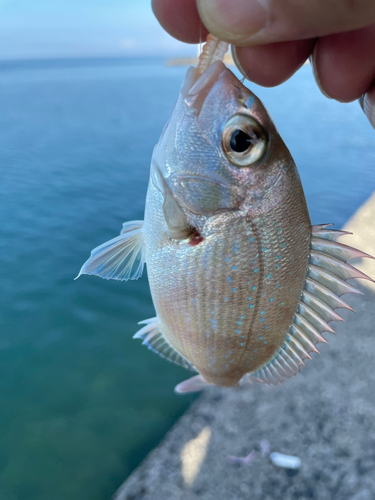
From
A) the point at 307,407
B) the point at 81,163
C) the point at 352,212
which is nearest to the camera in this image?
the point at 307,407

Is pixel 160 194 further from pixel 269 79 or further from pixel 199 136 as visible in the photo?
pixel 269 79

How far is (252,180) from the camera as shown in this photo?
2.59 feet

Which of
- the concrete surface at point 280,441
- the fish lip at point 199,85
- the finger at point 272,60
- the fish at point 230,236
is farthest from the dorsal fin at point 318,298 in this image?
the concrete surface at point 280,441

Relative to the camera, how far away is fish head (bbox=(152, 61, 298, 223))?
776mm

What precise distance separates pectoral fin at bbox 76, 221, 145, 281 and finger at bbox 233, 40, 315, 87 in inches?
31.6

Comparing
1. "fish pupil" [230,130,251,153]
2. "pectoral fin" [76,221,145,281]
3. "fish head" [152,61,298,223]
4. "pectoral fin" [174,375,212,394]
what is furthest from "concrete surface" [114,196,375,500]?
"fish pupil" [230,130,251,153]

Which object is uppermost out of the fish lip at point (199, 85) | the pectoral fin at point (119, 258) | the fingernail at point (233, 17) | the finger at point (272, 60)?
the finger at point (272, 60)

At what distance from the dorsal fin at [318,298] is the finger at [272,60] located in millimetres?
797

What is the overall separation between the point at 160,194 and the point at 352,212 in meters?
4.70

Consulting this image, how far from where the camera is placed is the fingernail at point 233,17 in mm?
726

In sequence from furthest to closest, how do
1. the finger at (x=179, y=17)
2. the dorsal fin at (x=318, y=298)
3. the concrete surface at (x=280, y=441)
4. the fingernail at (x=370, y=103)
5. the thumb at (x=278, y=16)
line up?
the concrete surface at (x=280, y=441) → the fingernail at (x=370, y=103) → the finger at (x=179, y=17) → the dorsal fin at (x=318, y=298) → the thumb at (x=278, y=16)

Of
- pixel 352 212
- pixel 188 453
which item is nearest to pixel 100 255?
pixel 188 453

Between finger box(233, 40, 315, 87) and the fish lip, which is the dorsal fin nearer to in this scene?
the fish lip

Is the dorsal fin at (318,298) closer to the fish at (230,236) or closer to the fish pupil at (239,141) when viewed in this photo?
the fish at (230,236)
